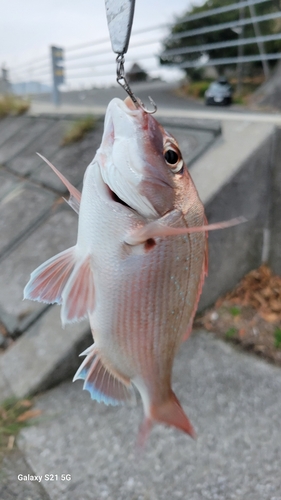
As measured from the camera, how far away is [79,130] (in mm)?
4152

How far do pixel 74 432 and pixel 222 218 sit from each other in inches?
70.4

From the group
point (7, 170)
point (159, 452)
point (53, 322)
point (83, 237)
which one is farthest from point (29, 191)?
point (83, 237)

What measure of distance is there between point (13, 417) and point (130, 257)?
1.67 metres

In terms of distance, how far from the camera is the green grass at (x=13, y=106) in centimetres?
616

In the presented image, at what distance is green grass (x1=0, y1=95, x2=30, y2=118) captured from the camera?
20.2ft

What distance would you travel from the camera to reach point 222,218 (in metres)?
2.97

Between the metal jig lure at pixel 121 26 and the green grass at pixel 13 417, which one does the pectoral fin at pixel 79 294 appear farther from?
the green grass at pixel 13 417

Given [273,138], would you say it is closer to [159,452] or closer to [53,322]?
[53,322]

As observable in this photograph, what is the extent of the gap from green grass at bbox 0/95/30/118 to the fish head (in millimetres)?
5751

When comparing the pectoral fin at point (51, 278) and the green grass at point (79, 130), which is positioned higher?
the pectoral fin at point (51, 278)

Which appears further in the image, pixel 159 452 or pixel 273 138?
pixel 273 138

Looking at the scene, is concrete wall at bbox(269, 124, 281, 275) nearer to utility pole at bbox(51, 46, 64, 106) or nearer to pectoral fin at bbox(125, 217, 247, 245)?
pectoral fin at bbox(125, 217, 247, 245)

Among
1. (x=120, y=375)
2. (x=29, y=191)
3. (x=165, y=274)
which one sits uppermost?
(x=165, y=274)

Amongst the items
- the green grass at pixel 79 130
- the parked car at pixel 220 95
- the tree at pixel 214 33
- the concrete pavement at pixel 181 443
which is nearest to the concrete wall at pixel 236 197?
the concrete pavement at pixel 181 443
